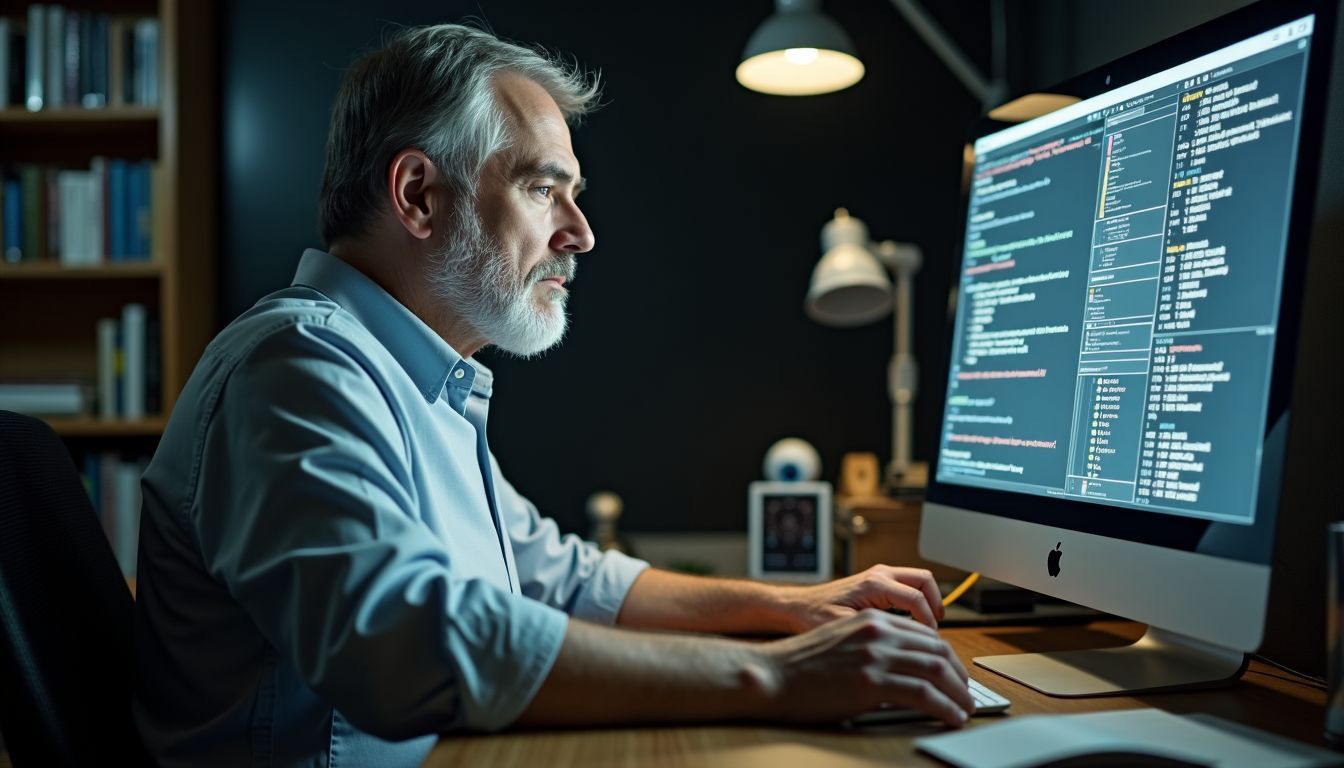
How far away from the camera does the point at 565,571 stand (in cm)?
134

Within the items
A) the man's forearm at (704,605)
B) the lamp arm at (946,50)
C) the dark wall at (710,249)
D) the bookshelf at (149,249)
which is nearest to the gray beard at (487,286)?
the man's forearm at (704,605)

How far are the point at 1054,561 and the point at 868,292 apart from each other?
3.81 ft

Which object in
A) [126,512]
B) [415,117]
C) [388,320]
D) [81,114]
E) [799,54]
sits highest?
[799,54]

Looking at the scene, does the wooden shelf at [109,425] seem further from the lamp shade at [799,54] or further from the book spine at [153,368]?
the lamp shade at [799,54]

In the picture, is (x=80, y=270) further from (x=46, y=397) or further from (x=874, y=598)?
(x=874, y=598)

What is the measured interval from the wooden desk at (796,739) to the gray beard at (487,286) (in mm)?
623

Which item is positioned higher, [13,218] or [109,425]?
[13,218]

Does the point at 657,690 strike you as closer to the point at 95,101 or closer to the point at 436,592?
the point at 436,592

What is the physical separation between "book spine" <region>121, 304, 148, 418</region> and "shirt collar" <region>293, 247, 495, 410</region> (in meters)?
1.65

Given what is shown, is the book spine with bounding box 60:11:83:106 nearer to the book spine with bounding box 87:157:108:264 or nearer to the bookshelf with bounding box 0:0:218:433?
the bookshelf with bounding box 0:0:218:433

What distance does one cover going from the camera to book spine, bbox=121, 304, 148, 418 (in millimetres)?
2543

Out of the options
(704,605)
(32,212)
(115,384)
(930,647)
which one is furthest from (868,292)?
(32,212)

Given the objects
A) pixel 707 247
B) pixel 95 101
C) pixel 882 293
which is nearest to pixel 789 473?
pixel 882 293

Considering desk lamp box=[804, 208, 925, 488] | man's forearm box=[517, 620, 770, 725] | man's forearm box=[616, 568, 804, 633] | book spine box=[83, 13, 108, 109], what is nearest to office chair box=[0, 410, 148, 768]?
man's forearm box=[517, 620, 770, 725]
